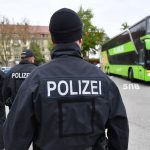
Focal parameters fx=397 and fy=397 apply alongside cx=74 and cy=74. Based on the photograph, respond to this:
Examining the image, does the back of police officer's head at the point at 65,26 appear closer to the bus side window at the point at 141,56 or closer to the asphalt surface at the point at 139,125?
the asphalt surface at the point at 139,125

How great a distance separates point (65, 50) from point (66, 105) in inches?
15.8

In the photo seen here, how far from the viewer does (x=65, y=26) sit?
280cm

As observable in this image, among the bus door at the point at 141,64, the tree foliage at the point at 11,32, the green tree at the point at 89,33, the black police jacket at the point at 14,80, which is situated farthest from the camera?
the tree foliage at the point at 11,32

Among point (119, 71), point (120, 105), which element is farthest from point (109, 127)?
point (119, 71)

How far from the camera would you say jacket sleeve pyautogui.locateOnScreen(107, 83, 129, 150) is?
283 centimetres

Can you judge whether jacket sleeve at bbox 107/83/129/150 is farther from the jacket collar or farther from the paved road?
the paved road

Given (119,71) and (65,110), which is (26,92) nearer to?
(65,110)

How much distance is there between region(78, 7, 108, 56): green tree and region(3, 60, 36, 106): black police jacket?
56358 millimetres

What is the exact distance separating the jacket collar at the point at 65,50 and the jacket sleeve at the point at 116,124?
0.36 metres

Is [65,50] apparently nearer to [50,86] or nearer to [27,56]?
[50,86]

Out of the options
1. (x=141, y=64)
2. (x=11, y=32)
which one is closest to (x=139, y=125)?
(x=141, y=64)

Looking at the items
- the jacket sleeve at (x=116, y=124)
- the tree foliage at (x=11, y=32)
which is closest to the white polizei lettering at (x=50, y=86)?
the jacket sleeve at (x=116, y=124)

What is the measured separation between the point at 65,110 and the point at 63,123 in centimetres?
9

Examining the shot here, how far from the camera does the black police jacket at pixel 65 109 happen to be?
267cm
